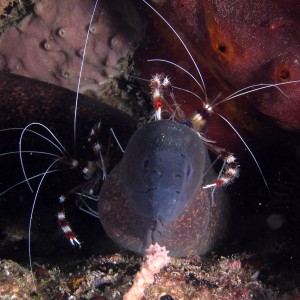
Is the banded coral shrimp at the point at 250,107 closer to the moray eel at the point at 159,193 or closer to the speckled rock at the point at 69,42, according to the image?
the speckled rock at the point at 69,42

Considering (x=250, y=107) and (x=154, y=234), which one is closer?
(x=154, y=234)

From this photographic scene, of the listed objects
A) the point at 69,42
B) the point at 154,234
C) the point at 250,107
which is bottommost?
the point at 154,234

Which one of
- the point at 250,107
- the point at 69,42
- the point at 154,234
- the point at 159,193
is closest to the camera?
the point at 159,193

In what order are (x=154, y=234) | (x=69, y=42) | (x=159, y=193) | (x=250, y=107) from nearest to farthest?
1. (x=159, y=193)
2. (x=154, y=234)
3. (x=250, y=107)
4. (x=69, y=42)

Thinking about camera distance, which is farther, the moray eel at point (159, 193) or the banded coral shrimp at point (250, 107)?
the banded coral shrimp at point (250, 107)

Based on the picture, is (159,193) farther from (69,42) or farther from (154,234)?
(69,42)

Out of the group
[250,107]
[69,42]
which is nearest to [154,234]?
[250,107]

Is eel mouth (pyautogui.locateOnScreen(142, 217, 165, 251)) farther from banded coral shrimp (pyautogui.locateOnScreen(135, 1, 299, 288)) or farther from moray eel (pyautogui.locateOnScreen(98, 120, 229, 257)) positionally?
banded coral shrimp (pyautogui.locateOnScreen(135, 1, 299, 288))

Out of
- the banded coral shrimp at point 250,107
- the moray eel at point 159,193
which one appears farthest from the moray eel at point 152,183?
the banded coral shrimp at point 250,107
